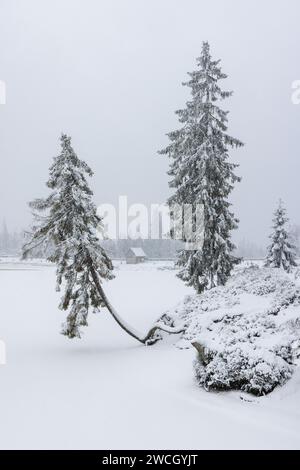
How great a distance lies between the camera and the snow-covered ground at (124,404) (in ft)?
25.0

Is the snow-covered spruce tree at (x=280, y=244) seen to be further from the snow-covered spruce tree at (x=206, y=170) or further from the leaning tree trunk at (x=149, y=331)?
the leaning tree trunk at (x=149, y=331)

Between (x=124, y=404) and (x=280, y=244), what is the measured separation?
27214mm

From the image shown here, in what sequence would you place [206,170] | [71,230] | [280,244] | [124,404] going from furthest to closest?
[280,244], [206,170], [71,230], [124,404]

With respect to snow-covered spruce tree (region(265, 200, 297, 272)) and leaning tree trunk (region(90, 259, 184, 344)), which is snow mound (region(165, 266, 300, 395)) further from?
snow-covered spruce tree (region(265, 200, 297, 272))

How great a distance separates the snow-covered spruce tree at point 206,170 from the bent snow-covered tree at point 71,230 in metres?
4.75

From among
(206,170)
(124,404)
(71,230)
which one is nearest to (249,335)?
(124,404)

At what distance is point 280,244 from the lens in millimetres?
33031

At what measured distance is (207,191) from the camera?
17.2 m

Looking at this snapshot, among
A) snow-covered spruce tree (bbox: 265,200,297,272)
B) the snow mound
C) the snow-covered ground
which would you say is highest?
snow-covered spruce tree (bbox: 265,200,297,272)

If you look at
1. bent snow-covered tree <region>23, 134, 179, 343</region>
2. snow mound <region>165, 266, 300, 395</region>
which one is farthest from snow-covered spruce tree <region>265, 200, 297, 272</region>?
bent snow-covered tree <region>23, 134, 179, 343</region>

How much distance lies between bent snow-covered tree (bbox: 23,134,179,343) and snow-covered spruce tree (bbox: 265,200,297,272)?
21.4 m

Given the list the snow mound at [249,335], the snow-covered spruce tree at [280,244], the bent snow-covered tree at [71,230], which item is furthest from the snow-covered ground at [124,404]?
the snow-covered spruce tree at [280,244]

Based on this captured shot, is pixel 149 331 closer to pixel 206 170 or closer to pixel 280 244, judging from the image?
pixel 206 170

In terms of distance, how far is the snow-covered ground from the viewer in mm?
7609
